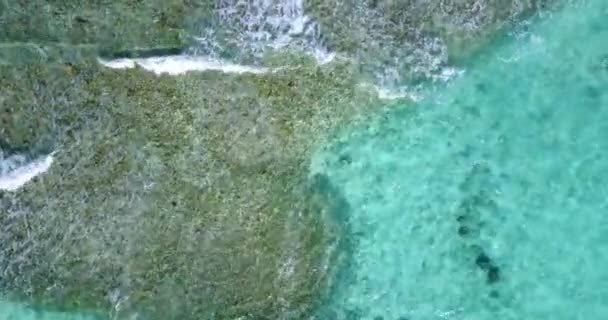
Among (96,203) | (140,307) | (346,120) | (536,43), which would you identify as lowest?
(140,307)

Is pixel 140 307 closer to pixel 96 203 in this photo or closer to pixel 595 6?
pixel 96 203

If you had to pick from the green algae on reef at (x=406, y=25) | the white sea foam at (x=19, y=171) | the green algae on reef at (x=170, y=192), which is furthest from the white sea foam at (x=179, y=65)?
the white sea foam at (x=19, y=171)

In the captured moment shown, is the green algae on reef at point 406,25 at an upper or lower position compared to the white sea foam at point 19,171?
upper

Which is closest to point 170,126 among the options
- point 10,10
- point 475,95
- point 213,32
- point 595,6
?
point 213,32

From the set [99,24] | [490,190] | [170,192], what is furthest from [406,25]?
[99,24]

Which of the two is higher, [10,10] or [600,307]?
[10,10]

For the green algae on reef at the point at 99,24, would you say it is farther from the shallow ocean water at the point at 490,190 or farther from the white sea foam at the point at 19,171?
the shallow ocean water at the point at 490,190

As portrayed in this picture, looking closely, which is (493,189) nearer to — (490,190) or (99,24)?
(490,190)
